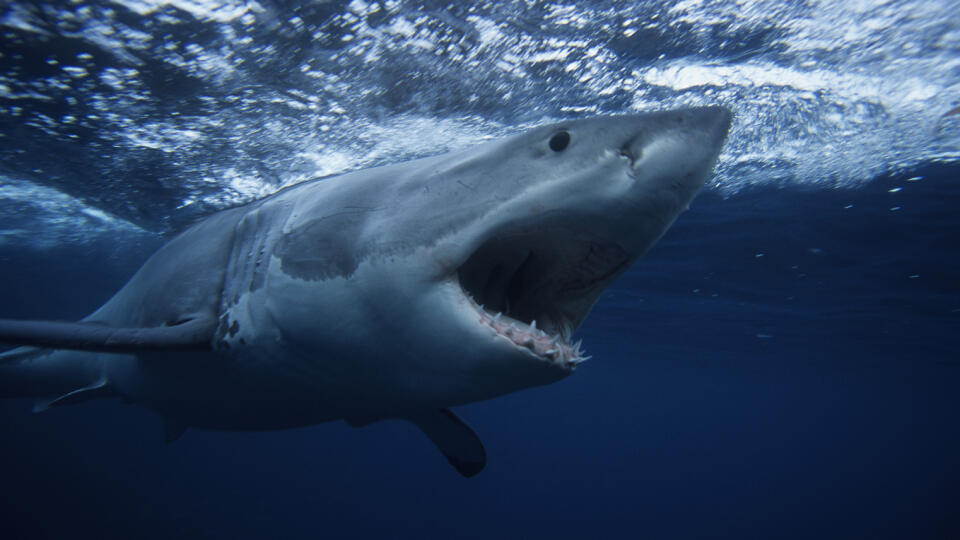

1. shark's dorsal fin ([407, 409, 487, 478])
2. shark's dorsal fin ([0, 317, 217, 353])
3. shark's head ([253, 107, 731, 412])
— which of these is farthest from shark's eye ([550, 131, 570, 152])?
shark's dorsal fin ([407, 409, 487, 478])

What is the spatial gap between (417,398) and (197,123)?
905cm

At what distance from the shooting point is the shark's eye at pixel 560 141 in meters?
1.76

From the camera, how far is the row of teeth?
70.6 inches

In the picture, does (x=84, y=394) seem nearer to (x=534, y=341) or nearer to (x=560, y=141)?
(x=534, y=341)

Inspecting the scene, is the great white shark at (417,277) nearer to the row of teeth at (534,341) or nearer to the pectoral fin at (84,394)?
the row of teeth at (534,341)

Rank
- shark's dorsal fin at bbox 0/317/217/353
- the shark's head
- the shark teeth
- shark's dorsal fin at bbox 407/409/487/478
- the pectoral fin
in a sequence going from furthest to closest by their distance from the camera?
the pectoral fin
shark's dorsal fin at bbox 407/409/487/478
shark's dorsal fin at bbox 0/317/217/353
the shark teeth
the shark's head

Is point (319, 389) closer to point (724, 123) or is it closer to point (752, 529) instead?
point (724, 123)

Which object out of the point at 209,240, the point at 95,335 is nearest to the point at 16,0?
the point at 209,240

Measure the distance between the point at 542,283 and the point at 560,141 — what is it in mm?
749

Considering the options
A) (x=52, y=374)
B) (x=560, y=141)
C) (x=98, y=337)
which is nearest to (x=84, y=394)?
(x=52, y=374)

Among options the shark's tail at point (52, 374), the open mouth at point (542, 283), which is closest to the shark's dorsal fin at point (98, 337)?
the open mouth at point (542, 283)

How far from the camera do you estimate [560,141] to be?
1.77 m

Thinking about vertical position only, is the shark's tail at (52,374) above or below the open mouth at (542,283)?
below

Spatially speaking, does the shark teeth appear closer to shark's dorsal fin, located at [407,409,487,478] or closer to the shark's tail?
shark's dorsal fin, located at [407,409,487,478]
